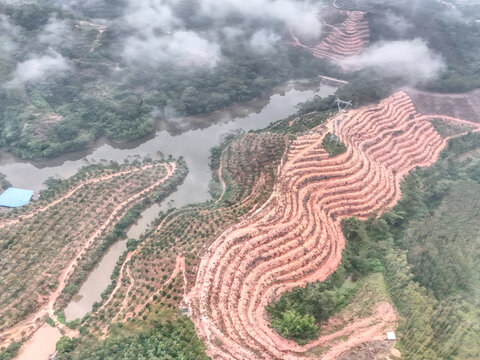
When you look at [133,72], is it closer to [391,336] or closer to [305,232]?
[305,232]

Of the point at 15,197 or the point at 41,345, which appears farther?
the point at 15,197

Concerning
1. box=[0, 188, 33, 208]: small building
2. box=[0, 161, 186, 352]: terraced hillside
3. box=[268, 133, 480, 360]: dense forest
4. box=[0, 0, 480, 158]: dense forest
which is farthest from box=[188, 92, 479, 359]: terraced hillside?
box=[0, 188, 33, 208]: small building

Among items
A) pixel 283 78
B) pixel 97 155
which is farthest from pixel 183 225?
pixel 283 78

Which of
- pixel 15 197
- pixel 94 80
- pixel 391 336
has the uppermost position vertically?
pixel 391 336

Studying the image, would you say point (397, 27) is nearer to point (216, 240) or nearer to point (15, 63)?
point (216, 240)

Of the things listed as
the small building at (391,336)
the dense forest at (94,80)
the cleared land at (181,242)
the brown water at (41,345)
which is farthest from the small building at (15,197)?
the small building at (391,336)

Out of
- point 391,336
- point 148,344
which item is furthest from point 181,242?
point 391,336
